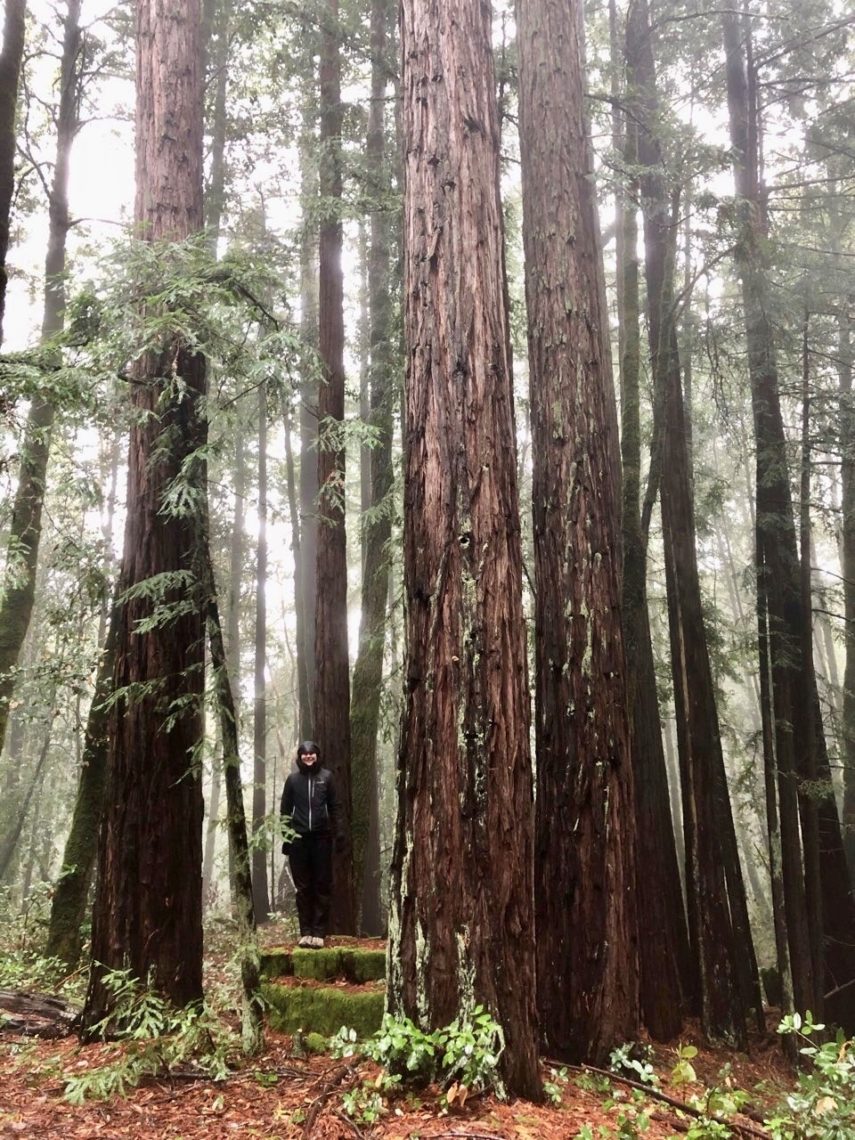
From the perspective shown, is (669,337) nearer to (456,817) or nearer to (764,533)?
(764,533)

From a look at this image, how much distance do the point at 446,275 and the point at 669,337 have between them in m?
6.56

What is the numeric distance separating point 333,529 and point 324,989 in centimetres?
536

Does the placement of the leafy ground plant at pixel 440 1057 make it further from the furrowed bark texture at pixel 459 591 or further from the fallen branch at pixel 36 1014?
the fallen branch at pixel 36 1014

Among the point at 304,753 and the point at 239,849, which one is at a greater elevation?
the point at 304,753

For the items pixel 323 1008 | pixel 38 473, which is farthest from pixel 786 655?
pixel 38 473

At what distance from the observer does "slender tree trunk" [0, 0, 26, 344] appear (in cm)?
643

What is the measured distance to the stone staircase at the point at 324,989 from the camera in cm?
596

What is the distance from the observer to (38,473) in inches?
403

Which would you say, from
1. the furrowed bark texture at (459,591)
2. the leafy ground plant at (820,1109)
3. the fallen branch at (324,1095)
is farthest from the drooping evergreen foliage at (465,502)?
the leafy ground plant at (820,1109)

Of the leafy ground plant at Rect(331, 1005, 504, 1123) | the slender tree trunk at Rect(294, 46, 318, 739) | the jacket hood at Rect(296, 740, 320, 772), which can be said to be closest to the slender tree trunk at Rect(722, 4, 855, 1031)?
the jacket hood at Rect(296, 740, 320, 772)

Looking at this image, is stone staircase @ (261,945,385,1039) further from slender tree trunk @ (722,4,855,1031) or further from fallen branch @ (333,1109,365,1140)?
slender tree trunk @ (722,4,855,1031)

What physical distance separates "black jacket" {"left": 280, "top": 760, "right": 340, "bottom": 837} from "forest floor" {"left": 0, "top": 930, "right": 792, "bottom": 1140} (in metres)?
1.96

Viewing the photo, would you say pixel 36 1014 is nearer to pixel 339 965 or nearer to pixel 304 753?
pixel 339 965

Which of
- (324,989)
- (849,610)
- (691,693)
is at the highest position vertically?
(849,610)
